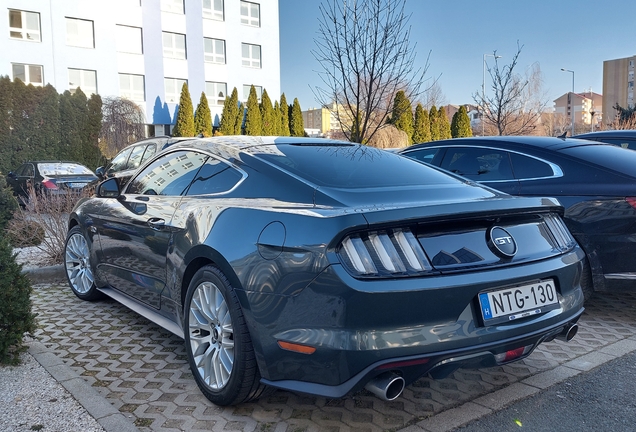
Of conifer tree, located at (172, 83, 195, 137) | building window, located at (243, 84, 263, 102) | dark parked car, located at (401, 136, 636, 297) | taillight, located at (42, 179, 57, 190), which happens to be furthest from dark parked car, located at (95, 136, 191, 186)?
building window, located at (243, 84, 263, 102)

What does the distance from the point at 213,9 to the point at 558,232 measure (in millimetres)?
37539

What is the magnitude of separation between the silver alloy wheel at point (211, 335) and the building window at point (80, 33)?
3299cm

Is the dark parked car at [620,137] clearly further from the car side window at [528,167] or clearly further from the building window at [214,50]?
the building window at [214,50]

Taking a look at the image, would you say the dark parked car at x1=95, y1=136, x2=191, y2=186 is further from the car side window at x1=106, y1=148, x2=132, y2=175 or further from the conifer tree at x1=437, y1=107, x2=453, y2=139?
the conifer tree at x1=437, y1=107, x2=453, y2=139

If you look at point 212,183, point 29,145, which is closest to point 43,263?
point 212,183

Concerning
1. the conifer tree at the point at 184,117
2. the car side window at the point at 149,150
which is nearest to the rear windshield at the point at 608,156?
the car side window at the point at 149,150

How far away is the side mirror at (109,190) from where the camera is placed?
4609mm

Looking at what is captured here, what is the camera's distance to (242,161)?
3.38 metres

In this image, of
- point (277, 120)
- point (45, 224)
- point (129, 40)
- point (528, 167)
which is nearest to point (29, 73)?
point (129, 40)

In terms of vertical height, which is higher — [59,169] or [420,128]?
[420,128]

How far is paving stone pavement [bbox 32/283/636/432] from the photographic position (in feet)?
9.64

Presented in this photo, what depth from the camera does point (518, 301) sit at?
8.91 ft

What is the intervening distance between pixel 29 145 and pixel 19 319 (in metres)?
19.9

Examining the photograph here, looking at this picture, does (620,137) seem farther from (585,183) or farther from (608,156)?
(585,183)
